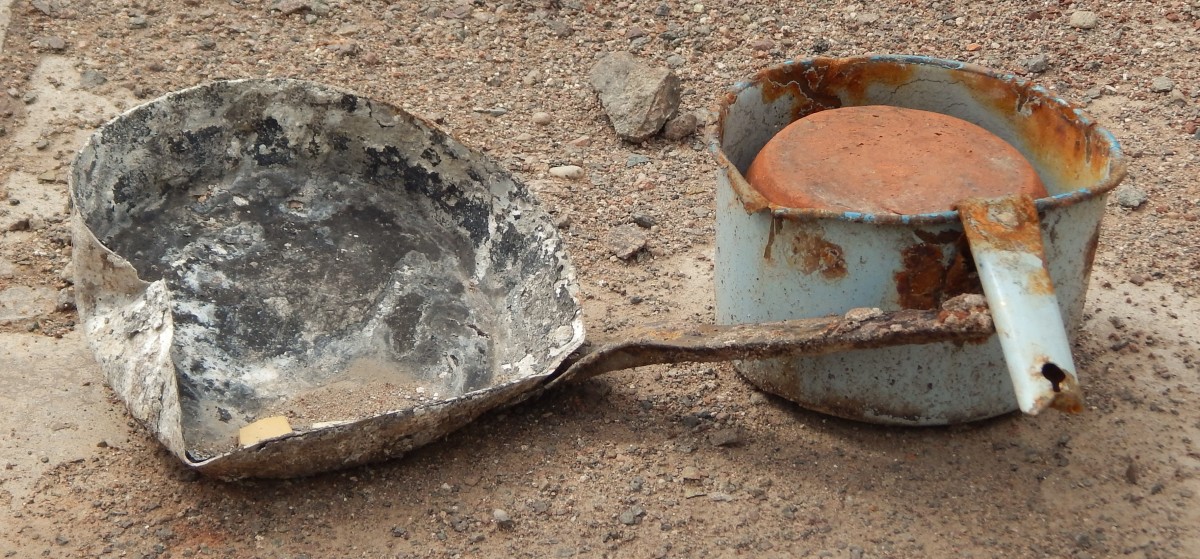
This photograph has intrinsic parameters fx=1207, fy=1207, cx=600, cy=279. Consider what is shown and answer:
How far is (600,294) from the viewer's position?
309 centimetres

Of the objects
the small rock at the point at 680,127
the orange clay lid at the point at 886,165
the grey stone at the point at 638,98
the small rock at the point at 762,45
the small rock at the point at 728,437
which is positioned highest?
the orange clay lid at the point at 886,165

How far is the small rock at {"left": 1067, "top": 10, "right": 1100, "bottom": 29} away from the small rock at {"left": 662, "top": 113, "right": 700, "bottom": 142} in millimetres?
1436

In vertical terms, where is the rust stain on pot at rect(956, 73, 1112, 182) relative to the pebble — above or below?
above

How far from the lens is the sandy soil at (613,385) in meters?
2.29

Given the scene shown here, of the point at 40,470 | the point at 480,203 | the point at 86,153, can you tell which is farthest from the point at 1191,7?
the point at 40,470

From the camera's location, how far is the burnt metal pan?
2.31 meters

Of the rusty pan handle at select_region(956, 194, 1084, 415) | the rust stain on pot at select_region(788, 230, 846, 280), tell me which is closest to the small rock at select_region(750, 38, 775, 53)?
the rust stain on pot at select_region(788, 230, 846, 280)

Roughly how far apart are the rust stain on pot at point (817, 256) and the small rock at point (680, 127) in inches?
56.2

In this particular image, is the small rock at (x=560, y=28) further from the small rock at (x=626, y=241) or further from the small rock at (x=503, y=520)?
the small rock at (x=503, y=520)

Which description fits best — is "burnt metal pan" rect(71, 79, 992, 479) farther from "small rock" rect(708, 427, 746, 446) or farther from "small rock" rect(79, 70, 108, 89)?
"small rock" rect(79, 70, 108, 89)

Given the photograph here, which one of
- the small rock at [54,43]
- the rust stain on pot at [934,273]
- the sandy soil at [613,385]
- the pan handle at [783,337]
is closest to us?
the pan handle at [783,337]

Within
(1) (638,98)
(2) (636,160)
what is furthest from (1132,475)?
(1) (638,98)

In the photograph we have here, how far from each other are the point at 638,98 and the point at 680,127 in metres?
0.16

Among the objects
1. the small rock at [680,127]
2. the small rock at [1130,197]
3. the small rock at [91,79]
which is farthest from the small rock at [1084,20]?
the small rock at [91,79]
